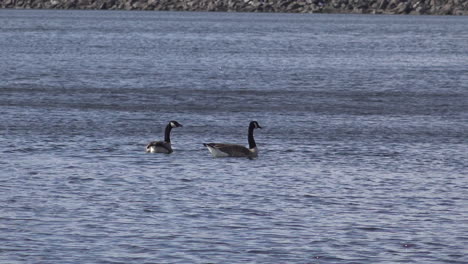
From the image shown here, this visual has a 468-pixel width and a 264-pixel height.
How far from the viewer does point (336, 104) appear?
53438mm

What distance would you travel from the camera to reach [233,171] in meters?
31.2

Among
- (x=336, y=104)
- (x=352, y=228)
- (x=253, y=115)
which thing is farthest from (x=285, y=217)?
(x=336, y=104)

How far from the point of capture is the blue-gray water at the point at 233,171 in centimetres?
2178

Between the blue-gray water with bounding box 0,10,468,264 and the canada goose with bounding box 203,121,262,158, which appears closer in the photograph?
the blue-gray water with bounding box 0,10,468,264

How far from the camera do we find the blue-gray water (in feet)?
71.5

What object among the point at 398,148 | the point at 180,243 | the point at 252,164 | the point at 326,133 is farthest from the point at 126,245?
the point at 326,133

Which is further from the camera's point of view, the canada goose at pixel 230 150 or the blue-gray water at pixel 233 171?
the canada goose at pixel 230 150

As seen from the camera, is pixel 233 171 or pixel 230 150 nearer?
pixel 233 171

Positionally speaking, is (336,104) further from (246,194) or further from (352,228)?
(352,228)

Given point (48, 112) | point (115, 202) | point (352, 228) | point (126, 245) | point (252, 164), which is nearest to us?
point (126, 245)

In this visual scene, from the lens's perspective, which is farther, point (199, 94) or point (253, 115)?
point (199, 94)

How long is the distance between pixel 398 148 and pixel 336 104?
16.9 metres

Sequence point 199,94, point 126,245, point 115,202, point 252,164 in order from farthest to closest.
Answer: point 199,94
point 252,164
point 115,202
point 126,245

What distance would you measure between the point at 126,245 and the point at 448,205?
7.65m
